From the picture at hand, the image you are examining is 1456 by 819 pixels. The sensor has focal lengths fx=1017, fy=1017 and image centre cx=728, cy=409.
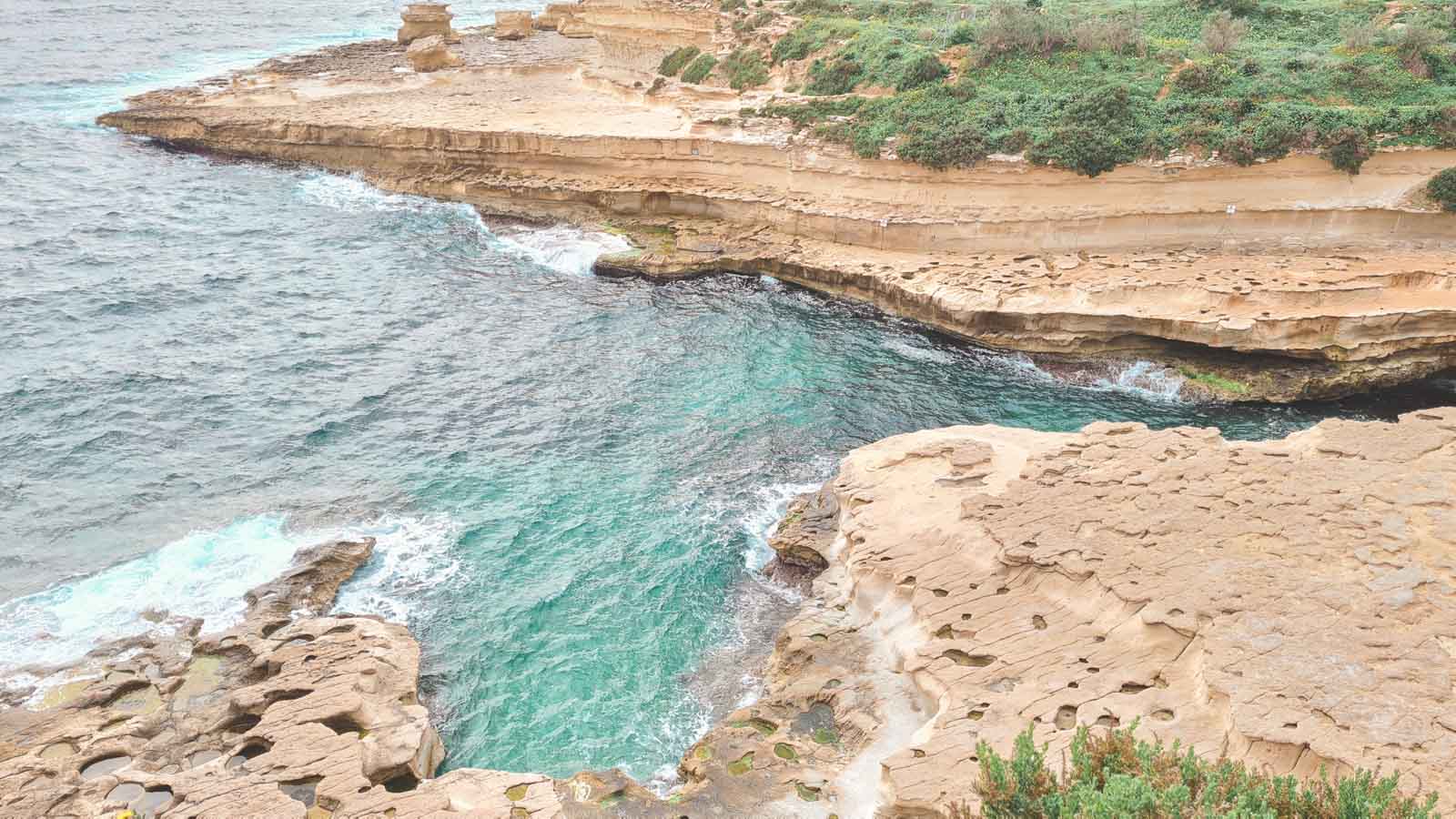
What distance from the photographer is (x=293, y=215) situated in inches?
1961

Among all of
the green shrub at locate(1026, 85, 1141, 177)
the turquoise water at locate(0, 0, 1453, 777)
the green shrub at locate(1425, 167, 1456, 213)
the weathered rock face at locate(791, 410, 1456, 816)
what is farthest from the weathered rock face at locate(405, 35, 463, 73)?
the green shrub at locate(1425, 167, 1456, 213)

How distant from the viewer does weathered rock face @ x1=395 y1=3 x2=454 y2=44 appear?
7769 centimetres

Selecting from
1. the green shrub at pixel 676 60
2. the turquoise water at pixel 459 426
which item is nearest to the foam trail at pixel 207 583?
the turquoise water at pixel 459 426

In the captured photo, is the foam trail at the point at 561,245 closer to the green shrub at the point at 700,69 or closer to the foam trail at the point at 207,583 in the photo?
the green shrub at the point at 700,69

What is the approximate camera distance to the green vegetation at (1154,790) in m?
13.1

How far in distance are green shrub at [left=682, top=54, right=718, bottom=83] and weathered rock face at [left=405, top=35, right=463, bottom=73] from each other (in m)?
18.5

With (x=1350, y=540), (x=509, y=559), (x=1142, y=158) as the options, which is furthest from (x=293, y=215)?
(x=1350, y=540)

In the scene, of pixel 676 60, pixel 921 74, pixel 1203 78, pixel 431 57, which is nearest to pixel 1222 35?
pixel 1203 78

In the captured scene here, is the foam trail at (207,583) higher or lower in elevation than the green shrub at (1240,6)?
lower

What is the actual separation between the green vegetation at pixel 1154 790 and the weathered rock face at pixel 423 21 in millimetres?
75057

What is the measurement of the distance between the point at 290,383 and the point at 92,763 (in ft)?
57.6

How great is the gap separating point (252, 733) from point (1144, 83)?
41862 mm

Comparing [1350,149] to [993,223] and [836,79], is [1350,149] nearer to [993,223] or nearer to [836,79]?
[993,223]

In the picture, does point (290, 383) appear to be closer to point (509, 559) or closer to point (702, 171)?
point (509, 559)
